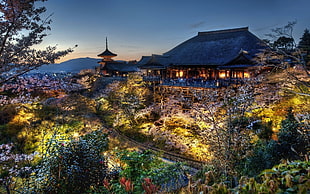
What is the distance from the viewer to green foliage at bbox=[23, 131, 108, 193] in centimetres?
509

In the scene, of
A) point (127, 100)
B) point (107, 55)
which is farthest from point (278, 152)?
point (107, 55)

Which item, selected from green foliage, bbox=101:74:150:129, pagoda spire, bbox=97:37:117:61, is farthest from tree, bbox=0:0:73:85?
pagoda spire, bbox=97:37:117:61

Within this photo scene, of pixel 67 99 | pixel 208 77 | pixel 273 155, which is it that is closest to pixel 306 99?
pixel 273 155

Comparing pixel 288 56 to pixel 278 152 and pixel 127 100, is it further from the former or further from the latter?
pixel 127 100

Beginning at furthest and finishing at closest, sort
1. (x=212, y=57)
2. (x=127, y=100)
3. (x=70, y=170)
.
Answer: (x=127, y=100), (x=212, y=57), (x=70, y=170)

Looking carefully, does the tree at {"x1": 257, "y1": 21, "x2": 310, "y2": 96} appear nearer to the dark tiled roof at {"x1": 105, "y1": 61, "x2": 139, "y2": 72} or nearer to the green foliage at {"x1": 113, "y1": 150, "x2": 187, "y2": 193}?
the green foliage at {"x1": 113, "y1": 150, "x2": 187, "y2": 193}

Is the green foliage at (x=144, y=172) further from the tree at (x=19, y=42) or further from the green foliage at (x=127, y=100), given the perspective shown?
the green foliage at (x=127, y=100)

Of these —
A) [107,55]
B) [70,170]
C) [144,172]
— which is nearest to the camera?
[70,170]

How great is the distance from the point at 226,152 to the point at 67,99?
16623 mm

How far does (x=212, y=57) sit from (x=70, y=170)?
57.0ft

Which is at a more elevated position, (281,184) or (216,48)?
(216,48)

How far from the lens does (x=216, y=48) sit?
65.5 feet

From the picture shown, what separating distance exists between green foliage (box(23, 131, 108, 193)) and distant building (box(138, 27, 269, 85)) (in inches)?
530

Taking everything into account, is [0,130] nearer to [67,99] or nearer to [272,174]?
[67,99]
